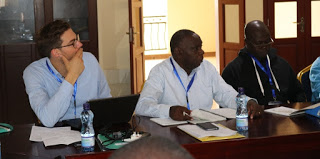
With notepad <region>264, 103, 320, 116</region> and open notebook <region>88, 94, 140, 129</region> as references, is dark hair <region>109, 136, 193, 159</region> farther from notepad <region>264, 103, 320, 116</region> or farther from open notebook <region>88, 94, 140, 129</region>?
notepad <region>264, 103, 320, 116</region>

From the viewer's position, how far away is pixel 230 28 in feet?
28.1

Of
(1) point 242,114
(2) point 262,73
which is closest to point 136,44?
(2) point 262,73

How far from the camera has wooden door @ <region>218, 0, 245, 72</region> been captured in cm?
833

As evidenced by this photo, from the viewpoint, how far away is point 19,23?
652 cm

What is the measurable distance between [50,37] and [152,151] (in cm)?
289

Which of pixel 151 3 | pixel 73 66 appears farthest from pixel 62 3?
pixel 151 3

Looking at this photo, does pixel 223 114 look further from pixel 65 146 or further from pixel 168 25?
pixel 168 25

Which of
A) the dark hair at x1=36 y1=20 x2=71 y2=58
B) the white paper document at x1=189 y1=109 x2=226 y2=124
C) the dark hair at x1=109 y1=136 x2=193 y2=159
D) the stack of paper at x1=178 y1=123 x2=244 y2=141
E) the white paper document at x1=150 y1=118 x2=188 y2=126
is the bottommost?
the stack of paper at x1=178 y1=123 x2=244 y2=141

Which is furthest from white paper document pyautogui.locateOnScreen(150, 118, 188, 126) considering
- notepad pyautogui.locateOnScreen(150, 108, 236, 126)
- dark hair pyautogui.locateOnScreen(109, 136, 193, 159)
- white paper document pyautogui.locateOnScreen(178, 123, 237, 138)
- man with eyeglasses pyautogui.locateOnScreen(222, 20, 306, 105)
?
dark hair pyautogui.locateOnScreen(109, 136, 193, 159)

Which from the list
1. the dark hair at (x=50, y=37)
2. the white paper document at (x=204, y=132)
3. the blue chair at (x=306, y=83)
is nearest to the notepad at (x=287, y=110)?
the white paper document at (x=204, y=132)

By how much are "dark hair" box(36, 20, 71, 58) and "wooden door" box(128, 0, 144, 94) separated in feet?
10.5

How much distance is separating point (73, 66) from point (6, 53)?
3.21 metres

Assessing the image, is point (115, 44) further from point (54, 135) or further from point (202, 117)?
point (54, 135)

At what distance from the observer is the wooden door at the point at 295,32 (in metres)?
8.42
